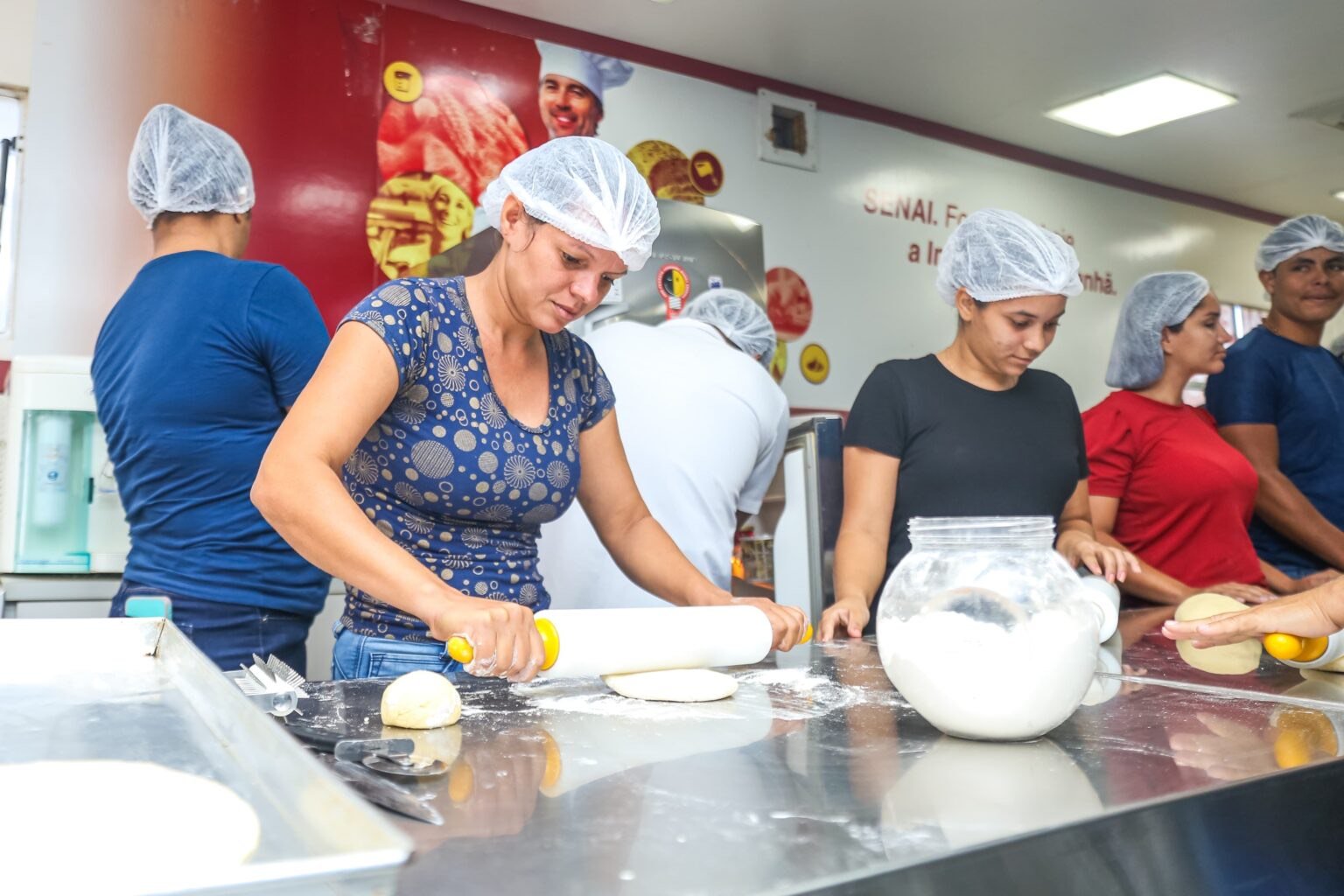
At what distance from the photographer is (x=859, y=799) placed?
72 centimetres

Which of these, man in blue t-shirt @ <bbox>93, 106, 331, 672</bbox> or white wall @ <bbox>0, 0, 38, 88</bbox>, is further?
white wall @ <bbox>0, 0, 38, 88</bbox>

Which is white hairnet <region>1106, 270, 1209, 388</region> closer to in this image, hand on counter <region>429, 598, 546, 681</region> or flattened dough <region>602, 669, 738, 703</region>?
flattened dough <region>602, 669, 738, 703</region>

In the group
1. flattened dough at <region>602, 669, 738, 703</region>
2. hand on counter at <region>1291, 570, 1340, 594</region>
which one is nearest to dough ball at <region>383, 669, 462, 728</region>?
flattened dough at <region>602, 669, 738, 703</region>

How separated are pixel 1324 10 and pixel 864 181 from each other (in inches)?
67.8

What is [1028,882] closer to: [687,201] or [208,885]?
[208,885]

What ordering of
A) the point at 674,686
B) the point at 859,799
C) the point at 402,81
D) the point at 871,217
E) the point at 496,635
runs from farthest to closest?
the point at 871,217, the point at 402,81, the point at 674,686, the point at 496,635, the point at 859,799

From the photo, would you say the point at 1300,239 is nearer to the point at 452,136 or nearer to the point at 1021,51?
the point at 1021,51

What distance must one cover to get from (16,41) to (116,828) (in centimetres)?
300

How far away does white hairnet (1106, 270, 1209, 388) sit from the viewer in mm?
2670

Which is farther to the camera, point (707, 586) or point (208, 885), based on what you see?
point (707, 586)

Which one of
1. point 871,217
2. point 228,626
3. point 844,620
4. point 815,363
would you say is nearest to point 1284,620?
point 844,620

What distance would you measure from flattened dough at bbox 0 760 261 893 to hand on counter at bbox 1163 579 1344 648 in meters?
0.96

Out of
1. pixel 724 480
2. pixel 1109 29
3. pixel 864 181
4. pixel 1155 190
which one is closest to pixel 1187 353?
pixel 724 480

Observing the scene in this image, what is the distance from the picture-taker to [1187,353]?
2.68 meters
